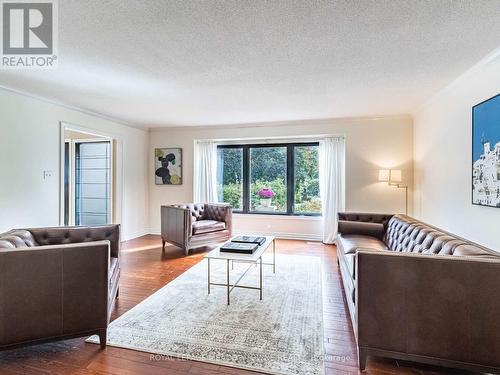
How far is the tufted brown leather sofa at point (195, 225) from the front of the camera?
175 inches

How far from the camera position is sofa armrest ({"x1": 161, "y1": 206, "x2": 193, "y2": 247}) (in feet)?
14.5

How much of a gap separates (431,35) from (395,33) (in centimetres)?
32

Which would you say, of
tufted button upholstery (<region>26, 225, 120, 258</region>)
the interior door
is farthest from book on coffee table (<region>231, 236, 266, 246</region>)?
the interior door

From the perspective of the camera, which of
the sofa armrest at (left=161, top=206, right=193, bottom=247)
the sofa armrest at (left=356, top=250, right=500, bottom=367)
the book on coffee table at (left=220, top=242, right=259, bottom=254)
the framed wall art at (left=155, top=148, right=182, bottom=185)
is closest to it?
the sofa armrest at (left=356, top=250, right=500, bottom=367)

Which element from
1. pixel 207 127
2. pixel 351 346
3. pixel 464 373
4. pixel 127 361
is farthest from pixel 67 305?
pixel 207 127

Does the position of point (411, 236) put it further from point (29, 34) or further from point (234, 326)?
point (29, 34)

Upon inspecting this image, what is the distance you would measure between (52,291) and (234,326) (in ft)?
4.66

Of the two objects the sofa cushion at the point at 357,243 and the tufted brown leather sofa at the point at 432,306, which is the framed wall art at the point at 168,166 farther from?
the tufted brown leather sofa at the point at 432,306

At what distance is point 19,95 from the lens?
357 cm

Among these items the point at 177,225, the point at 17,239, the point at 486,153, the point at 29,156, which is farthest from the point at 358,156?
the point at 29,156

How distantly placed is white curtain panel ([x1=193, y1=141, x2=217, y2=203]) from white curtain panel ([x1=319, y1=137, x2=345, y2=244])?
246cm

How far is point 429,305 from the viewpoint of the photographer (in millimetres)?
1664

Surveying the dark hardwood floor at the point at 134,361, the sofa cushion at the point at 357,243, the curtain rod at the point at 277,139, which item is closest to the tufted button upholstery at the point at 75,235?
the dark hardwood floor at the point at 134,361

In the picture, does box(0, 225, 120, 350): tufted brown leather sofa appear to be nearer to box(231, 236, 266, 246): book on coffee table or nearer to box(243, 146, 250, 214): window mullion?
box(231, 236, 266, 246): book on coffee table
